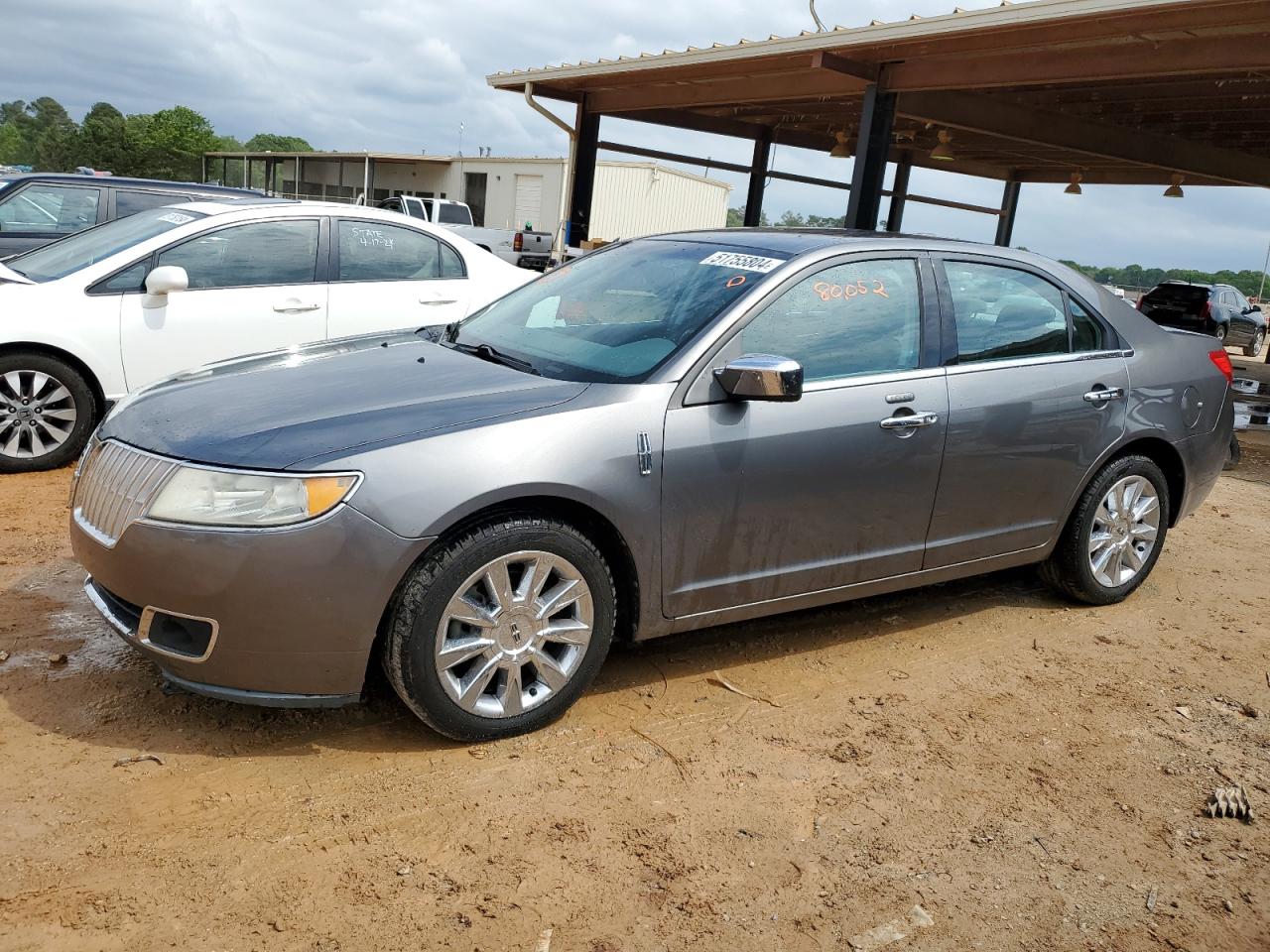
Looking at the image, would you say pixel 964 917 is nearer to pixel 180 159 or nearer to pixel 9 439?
pixel 9 439

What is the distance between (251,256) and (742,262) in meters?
3.69

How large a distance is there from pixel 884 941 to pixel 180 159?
80903 mm

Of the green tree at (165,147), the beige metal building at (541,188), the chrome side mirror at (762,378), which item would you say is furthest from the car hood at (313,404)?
the green tree at (165,147)

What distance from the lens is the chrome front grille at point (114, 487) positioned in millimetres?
3066

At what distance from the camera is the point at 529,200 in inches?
1432

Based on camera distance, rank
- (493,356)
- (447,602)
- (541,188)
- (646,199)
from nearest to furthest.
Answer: (447,602) → (493,356) → (541,188) → (646,199)

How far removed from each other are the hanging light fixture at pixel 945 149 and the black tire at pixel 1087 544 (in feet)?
34.6

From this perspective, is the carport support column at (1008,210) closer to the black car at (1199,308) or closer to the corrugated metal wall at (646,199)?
the black car at (1199,308)

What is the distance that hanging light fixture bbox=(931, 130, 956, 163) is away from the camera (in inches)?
568

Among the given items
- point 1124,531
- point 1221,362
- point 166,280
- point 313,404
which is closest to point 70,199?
point 166,280

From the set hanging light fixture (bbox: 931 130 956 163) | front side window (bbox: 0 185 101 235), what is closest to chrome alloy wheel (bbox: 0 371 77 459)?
front side window (bbox: 0 185 101 235)

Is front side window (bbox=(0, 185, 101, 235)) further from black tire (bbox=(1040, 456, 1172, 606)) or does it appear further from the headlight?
black tire (bbox=(1040, 456, 1172, 606))

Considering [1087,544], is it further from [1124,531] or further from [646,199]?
[646,199]

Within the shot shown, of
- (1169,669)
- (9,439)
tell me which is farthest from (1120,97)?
(9,439)
